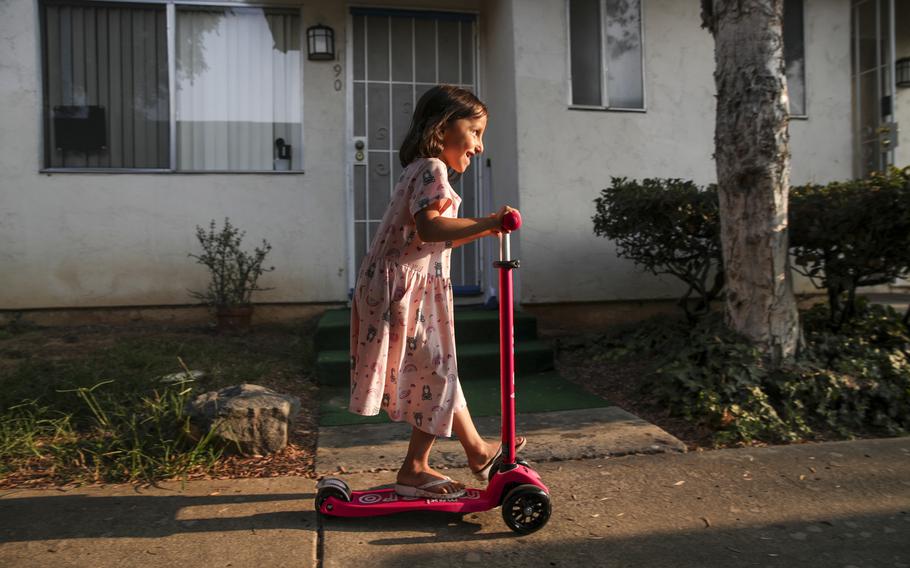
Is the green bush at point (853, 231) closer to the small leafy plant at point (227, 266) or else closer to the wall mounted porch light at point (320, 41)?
the wall mounted porch light at point (320, 41)

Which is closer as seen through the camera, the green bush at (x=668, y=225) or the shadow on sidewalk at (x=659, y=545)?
the shadow on sidewalk at (x=659, y=545)

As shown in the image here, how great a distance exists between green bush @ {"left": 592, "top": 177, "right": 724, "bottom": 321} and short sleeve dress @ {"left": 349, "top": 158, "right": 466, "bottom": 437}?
9.48 feet

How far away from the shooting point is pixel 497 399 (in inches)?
178

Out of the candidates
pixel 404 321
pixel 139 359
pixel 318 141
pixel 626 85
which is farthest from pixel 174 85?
pixel 404 321

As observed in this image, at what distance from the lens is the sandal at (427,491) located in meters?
2.55

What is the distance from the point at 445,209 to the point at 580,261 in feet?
12.4

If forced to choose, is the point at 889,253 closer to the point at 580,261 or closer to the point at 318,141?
the point at 580,261

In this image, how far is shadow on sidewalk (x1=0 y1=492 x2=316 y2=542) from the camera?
250cm

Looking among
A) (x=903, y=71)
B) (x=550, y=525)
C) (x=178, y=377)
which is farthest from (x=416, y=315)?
(x=903, y=71)

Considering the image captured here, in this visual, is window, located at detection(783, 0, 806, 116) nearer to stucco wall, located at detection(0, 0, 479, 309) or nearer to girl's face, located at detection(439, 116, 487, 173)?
stucco wall, located at detection(0, 0, 479, 309)

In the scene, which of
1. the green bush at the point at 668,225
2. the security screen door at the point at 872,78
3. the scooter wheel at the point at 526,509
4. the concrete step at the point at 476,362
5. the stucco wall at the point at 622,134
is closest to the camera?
the scooter wheel at the point at 526,509

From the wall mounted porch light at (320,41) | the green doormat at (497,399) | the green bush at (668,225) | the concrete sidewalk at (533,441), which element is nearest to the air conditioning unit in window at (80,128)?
the wall mounted porch light at (320,41)

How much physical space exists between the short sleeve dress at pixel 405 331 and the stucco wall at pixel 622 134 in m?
3.35

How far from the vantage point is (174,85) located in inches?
244
